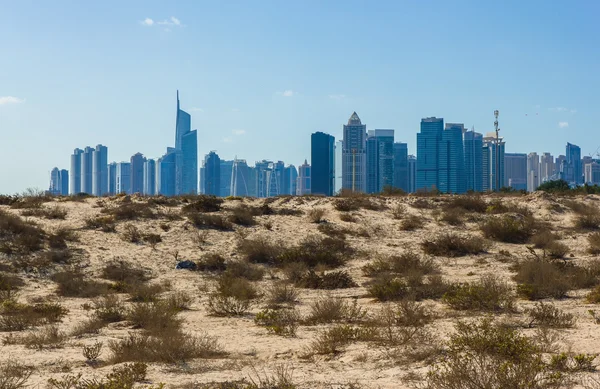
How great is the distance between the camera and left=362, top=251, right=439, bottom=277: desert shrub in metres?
19.6

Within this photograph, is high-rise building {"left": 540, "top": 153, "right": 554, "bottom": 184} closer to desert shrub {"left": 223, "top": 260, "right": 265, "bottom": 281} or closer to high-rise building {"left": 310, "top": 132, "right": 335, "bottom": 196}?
high-rise building {"left": 310, "top": 132, "right": 335, "bottom": 196}

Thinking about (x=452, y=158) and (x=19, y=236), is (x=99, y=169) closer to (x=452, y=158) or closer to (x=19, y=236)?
(x=452, y=158)

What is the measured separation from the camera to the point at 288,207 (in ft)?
102

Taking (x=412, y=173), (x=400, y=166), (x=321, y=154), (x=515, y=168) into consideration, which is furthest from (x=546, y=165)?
(x=321, y=154)

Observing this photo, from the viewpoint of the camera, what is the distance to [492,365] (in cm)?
776

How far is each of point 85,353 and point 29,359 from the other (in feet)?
3.04

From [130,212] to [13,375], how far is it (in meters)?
19.5

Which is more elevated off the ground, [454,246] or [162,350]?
[454,246]

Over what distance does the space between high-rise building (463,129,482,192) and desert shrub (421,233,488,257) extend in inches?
4541

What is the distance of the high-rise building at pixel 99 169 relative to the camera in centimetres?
17850

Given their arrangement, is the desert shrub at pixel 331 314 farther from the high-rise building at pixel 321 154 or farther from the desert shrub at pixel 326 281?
the high-rise building at pixel 321 154

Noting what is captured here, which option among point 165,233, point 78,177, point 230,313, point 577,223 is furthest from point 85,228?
point 78,177

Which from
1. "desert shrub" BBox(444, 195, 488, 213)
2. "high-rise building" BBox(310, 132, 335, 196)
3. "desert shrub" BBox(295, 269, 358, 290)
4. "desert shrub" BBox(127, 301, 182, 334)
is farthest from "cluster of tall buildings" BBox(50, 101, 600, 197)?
"desert shrub" BBox(127, 301, 182, 334)

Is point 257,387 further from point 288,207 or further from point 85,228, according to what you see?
point 288,207
